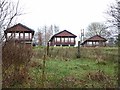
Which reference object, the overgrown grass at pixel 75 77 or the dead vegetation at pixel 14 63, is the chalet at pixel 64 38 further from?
the dead vegetation at pixel 14 63

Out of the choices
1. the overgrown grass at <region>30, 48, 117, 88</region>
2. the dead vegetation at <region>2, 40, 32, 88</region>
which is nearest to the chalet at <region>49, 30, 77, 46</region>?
the overgrown grass at <region>30, 48, 117, 88</region>

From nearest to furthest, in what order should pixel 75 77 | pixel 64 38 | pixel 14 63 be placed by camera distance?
pixel 14 63 < pixel 75 77 < pixel 64 38

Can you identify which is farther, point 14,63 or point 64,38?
point 64,38

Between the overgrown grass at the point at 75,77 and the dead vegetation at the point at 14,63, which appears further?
the overgrown grass at the point at 75,77

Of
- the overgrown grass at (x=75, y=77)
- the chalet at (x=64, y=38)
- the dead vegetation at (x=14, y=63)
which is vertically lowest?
the overgrown grass at (x=75, y=77)

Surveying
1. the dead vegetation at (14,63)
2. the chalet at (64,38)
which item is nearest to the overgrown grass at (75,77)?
the dead vegetation at (14,63)

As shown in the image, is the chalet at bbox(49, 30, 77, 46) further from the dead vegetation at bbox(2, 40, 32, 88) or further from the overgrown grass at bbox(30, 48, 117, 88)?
the dead vegetation at bbox(2, 40, 32, 88)

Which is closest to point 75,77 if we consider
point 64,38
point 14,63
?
point 14,63

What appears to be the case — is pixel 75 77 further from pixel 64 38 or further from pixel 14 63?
pixel 64 38

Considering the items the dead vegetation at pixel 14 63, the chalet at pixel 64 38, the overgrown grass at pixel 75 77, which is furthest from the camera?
the chalet at pixel 64 38

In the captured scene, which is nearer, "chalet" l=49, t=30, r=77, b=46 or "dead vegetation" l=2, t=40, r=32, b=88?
"dead vegetation" l=2, t=40, r=32, b=88

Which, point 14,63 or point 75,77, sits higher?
point 14,63

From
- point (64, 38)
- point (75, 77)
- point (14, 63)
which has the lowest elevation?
point (75, 77)

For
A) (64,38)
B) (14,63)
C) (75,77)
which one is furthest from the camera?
(64,38)
